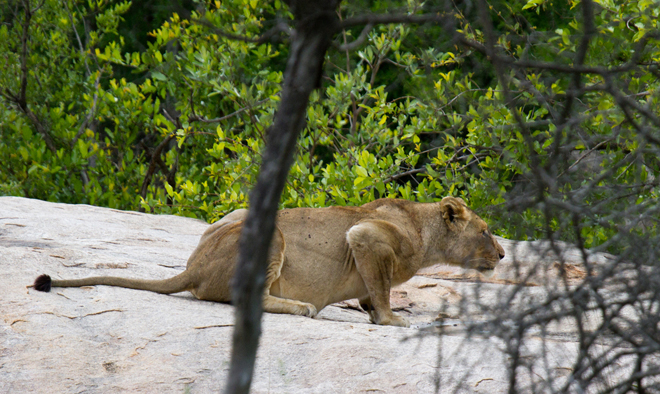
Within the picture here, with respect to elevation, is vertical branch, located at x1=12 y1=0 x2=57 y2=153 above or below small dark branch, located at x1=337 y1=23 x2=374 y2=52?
above

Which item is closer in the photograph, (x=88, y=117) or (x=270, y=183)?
(x=270, y=183)

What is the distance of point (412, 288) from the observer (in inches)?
235

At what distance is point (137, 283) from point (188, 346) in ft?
3.51

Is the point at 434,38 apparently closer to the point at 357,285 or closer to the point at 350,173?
the point at 357,285

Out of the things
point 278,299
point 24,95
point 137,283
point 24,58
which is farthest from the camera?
point 24,95

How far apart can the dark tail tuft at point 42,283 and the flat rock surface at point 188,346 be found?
0.13ft

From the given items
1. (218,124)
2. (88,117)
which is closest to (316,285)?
(218,124)

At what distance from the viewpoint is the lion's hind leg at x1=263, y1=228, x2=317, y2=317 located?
4.28 m

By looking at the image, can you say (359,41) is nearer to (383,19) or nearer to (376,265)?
(383,19)

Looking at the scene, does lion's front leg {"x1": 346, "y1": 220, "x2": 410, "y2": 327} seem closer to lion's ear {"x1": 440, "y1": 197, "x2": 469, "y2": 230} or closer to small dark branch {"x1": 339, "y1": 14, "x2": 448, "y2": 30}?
lion's ear {"x1": 440, "y1": 197, "x2": 469, "y2": 230}

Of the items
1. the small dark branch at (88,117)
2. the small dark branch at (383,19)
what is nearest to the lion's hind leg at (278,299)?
the small dark branch at (383,19)

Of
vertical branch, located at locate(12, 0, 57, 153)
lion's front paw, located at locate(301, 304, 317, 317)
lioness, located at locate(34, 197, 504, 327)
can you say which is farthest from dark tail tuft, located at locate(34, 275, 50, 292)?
vertical branch, located at locate(12, 0, 57, 153)

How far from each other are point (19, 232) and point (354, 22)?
4.87 m

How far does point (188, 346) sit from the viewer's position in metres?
3.32
